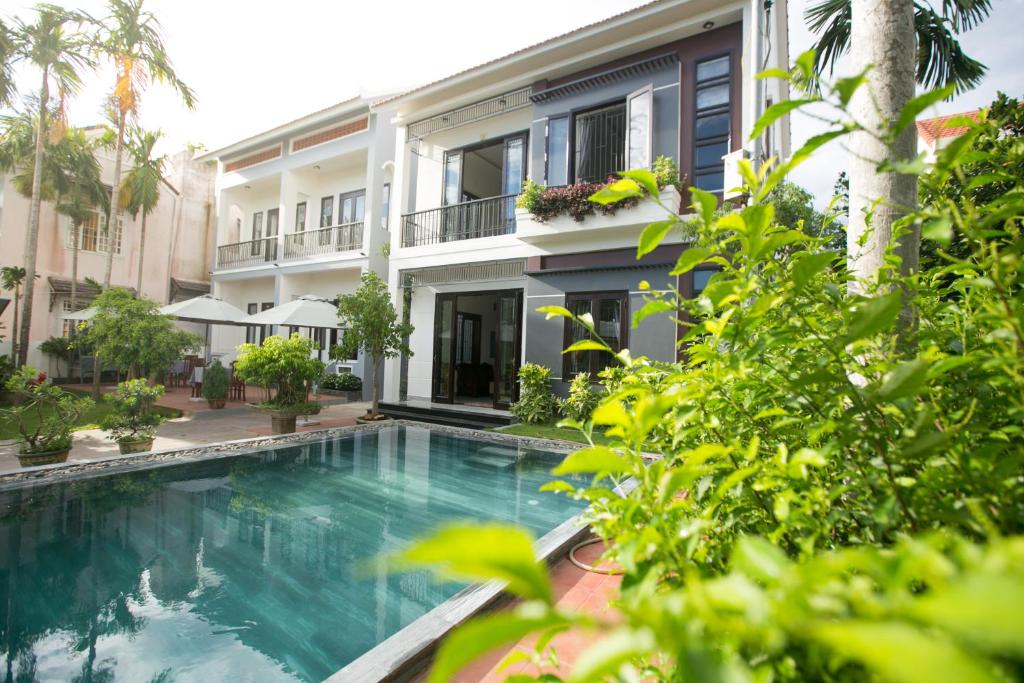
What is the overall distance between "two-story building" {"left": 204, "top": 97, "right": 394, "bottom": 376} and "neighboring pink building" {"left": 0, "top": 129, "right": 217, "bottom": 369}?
376 centimetres

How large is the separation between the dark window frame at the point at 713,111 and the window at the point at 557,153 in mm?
2519

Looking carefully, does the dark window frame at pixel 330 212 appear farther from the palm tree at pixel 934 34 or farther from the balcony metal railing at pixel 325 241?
the palm tree at pixel 934 34

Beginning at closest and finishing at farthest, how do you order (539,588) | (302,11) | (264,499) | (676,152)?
(539,588)
(264,499)
(302,11)
(676,152)

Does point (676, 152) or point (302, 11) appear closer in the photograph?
point (302, 11)

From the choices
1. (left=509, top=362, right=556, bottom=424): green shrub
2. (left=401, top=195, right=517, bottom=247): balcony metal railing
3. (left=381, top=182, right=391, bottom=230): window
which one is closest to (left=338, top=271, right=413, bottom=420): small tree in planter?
(left=401, top=195, right=517, bottom=247): balcony metal railing

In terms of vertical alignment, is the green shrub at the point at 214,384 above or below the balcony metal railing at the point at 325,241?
below

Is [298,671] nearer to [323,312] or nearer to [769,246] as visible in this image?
[769,246]

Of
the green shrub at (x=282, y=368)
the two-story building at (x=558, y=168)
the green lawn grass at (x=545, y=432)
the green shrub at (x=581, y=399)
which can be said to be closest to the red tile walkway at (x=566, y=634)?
the green lawn grass at (x=545, y=432)

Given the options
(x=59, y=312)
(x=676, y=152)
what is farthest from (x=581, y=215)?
(x=59, y=312)

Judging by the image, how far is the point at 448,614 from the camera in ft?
9.14

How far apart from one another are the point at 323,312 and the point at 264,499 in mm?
7129

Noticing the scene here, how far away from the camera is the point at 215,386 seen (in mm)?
11297

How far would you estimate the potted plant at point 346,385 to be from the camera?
14094mm

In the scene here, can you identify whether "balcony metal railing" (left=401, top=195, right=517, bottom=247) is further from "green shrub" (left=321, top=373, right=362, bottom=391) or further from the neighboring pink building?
the neighboring pink building
